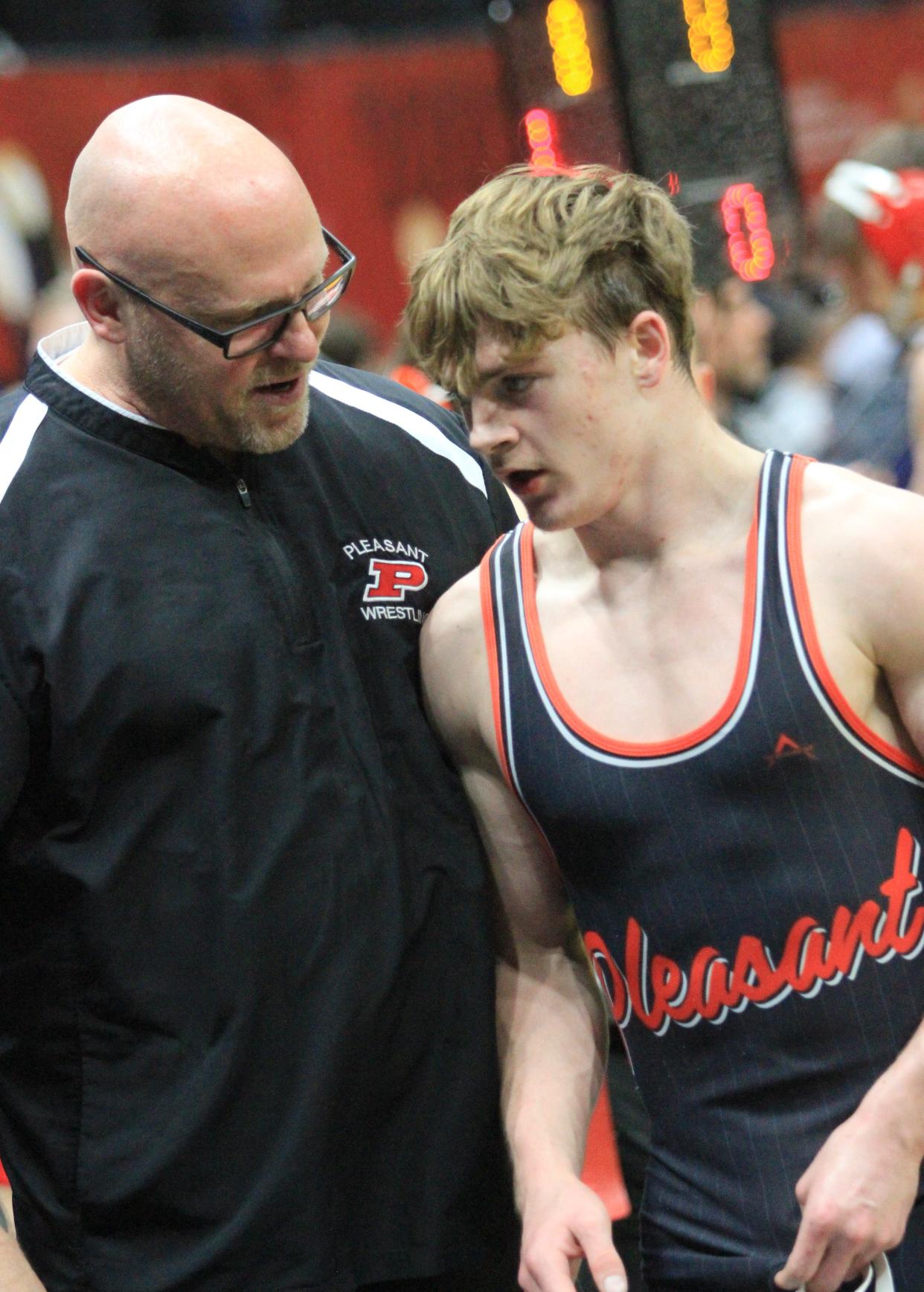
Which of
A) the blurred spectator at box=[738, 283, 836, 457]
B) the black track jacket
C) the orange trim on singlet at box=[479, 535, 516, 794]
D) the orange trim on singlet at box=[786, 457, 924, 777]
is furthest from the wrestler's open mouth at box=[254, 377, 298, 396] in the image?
the blurred spectator at box=[738, 283, 836, 457]

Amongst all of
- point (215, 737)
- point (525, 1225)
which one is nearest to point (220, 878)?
point (215, 737)

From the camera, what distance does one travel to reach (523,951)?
2242 mm

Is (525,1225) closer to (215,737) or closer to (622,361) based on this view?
(215,737)

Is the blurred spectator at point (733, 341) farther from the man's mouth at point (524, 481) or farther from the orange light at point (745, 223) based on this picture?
the man's mouth at point (524, 481)

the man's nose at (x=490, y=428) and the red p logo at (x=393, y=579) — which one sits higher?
the man's nose at (x=490, y=428)

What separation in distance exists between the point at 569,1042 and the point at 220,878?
49 centimetres

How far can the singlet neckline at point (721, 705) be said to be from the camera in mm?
1908

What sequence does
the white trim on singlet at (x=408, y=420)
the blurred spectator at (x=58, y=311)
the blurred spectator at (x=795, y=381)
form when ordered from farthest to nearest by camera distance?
the blurred spectator at (x=795, y=381) < the blurred spectator at (x=58, y=311) < the white trim on singlet at (x=408, y=420)

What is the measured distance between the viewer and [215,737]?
2057 mm

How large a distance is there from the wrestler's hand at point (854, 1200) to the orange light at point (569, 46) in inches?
180

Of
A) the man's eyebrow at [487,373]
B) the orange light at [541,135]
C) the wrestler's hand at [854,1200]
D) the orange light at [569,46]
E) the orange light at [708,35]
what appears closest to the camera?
the wrestler's hand at [854,1200]

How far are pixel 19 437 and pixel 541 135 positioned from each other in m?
4.23

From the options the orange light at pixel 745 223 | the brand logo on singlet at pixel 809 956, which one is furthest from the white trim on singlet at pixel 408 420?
the orange light at pixel 745 223

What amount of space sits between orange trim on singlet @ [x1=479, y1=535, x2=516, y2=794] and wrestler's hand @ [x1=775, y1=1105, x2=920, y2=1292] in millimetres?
573
